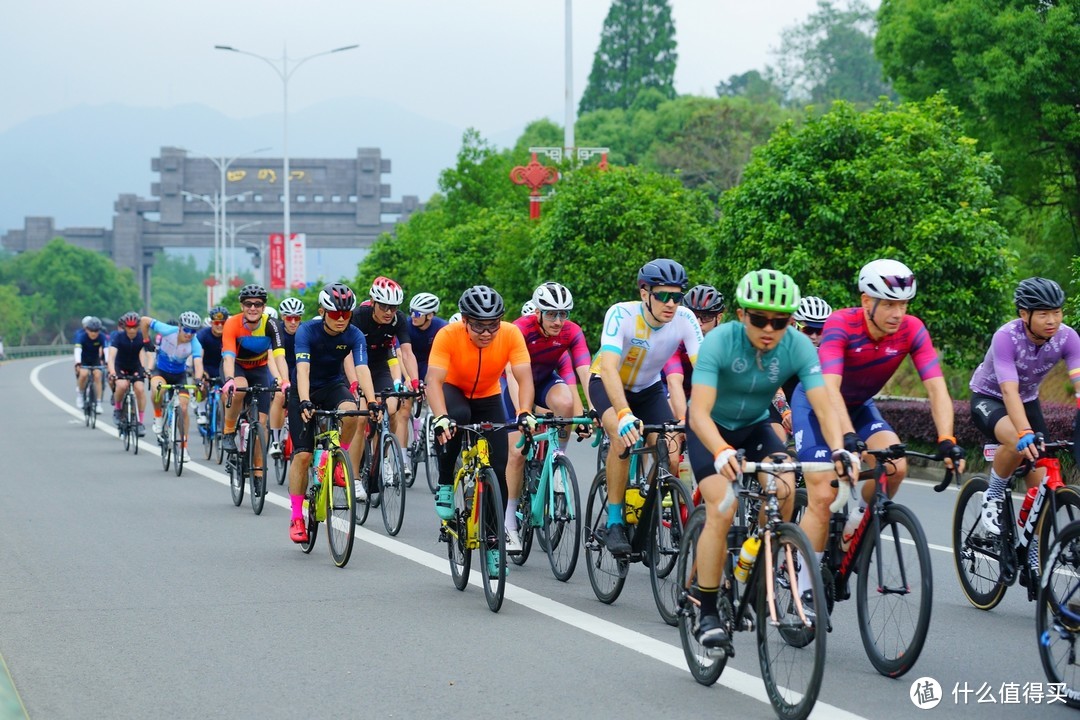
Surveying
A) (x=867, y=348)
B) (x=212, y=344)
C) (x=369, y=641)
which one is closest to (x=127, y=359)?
(x=212, y=344)

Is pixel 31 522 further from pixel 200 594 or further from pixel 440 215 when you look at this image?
pixel 440 215

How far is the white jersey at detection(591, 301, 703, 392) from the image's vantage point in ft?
30.1

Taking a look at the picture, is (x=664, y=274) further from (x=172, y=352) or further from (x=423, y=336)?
(x=172, y=352)

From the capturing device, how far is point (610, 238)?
28.5 metres

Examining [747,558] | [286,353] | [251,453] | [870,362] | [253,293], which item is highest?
[253,293]

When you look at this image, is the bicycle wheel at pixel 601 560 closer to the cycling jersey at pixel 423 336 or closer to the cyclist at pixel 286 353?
the cyclist at pixel 286 353

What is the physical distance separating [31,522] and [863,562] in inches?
347

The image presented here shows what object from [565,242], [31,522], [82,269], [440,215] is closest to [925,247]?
[565,242]

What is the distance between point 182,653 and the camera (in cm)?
785

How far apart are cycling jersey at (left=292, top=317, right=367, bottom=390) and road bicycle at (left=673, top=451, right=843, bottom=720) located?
490 cm

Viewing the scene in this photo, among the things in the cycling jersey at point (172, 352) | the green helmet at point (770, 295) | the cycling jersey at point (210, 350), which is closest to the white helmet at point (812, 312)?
the green helmet at point (770, 295)

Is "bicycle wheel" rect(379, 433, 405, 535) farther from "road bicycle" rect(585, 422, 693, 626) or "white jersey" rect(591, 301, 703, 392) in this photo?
"white jersey" rect(591, 301, 703, 392)

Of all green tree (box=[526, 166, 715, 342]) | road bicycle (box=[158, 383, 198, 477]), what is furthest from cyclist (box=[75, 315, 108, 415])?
road bicycle (box=[158, 383, 198, 477])

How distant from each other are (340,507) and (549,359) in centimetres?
200
